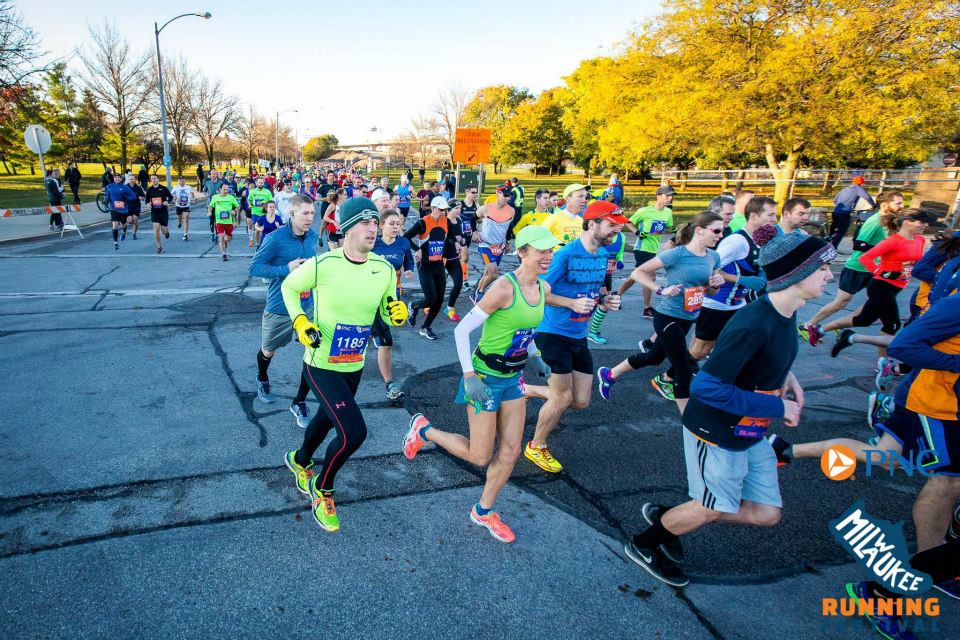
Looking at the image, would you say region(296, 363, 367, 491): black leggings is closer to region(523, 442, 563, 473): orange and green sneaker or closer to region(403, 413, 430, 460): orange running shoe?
region(403, 413, 430, 460): orange running shoe

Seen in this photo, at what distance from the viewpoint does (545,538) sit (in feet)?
11.1

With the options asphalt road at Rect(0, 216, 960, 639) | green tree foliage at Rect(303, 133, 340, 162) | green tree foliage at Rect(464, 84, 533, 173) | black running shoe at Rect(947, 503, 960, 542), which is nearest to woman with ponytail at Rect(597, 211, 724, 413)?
asphalt road at Rect(0, 216, 960, 639)

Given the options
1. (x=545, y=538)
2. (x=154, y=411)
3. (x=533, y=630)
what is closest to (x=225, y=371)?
(x=154, y=411)

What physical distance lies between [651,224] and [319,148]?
468ft

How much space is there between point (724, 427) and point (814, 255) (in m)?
0.97

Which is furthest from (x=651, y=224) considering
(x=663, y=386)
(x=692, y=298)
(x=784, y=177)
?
(x=784, y=177)

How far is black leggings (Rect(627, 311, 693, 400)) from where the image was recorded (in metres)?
4.54

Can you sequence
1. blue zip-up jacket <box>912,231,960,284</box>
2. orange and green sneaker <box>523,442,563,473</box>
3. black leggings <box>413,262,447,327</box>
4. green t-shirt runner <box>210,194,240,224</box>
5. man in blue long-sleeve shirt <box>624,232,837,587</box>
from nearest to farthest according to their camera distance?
1. man in blue long-sleeve shirt <box>624,232,837,587</box>
2. orange and green sneaker <box>523,442,563,473</box>
3. blue zip-up jacket <box>912,231,960,284</box>
4. black leggings <box>413,262,447,327</box>
5. green t-shirt runner <box>210,194,240,224</box>

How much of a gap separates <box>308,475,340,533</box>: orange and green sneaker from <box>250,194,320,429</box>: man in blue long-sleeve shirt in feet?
4.39

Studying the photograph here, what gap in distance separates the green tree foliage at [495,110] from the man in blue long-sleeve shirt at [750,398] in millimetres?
53219

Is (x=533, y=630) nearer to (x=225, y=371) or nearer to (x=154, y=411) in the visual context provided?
(x=154, y=411)

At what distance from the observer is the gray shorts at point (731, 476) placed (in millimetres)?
2691

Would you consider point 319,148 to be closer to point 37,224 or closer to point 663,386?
point 37,224

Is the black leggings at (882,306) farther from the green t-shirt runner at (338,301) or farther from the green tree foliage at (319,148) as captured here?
the green tree foliage at (319,148)
